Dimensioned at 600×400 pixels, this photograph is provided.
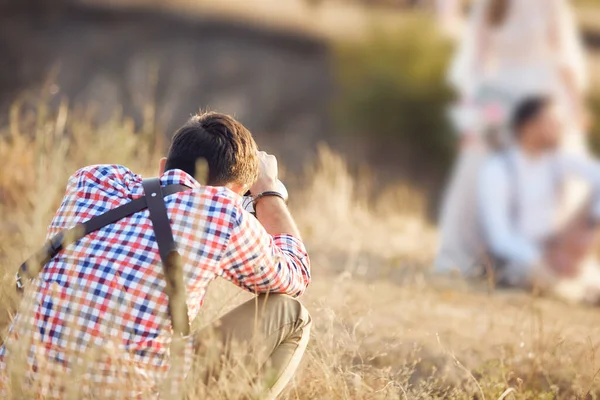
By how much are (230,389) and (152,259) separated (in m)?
0.46

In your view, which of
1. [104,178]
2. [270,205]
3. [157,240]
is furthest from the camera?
[270,205]

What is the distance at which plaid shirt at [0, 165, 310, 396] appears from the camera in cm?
213

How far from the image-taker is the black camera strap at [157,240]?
210 cm

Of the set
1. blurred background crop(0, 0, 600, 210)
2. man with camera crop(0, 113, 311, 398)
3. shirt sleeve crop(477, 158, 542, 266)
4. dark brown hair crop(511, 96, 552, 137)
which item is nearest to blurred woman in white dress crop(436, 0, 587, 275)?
dark brown hair crop(511, 96, 552, 137)

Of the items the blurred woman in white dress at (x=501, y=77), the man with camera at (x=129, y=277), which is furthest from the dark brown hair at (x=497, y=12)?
the man with camera at (x=129, y=277)

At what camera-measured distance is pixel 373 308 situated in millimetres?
3584

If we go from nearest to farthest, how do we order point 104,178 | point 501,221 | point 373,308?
point 104,178 → point 373,308 → point 501,221

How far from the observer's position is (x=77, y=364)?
82.9 inches

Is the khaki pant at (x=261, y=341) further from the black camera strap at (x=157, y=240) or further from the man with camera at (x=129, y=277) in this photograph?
the black camera strap at (x=157, y=240)

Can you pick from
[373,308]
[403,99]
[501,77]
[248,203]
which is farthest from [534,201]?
[403,99]

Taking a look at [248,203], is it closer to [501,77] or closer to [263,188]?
[263,188]

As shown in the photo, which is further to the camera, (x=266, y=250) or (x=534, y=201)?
(x=534, y=201)

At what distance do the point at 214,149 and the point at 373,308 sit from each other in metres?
1.50

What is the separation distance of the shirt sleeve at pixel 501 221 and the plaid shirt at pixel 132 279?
354 cm
